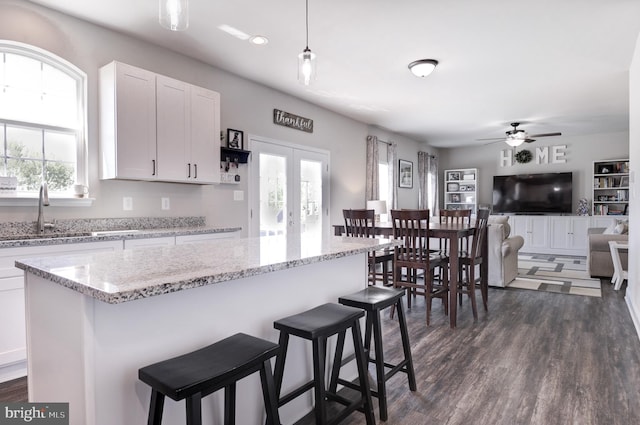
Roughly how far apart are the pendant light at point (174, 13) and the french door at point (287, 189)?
2.65 m

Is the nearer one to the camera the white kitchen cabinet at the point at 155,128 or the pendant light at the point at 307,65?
the pendant light at the point at 307,65

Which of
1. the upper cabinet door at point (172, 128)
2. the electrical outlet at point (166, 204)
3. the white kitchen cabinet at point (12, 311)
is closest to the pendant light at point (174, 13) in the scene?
the upper cabinet door at point (172, 128)

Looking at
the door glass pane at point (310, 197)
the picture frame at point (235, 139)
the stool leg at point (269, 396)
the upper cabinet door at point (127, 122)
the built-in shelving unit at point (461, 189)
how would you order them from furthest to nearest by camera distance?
the built-in shelving unit at point (461, 189) < the door glass pane at point (310, 197) < the picture frame at point (235, 139) < the upper cabinet door at point (127, 122) < the stool leg at point (269, 396)

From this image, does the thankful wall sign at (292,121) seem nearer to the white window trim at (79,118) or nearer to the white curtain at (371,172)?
the white curtain at (371,172)

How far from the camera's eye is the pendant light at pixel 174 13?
1.89 m

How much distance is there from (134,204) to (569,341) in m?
3.95

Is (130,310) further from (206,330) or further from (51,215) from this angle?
(51,215)

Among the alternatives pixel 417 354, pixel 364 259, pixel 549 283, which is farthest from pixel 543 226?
pixel 364 259

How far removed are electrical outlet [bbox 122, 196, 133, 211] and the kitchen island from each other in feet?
6.00

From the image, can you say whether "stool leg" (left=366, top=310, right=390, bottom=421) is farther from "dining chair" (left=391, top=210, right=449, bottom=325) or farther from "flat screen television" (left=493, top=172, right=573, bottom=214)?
"flat screen television" (left=493, top=172, right=573, bottom=214)

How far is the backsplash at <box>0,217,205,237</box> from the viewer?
2764 mm

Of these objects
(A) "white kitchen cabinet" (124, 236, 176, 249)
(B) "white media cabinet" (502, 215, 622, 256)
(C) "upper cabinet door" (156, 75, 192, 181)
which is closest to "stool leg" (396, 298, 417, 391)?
(A) "white kitchen cabinet" (124, 236, 176, 249)

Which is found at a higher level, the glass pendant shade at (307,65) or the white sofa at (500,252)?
the glass pendant shade at (307,65)

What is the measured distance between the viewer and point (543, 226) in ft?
27.8
